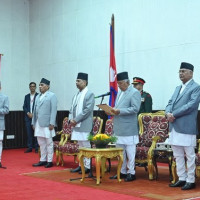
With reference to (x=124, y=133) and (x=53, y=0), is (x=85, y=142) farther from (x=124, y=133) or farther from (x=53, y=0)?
(x=53, y=0)

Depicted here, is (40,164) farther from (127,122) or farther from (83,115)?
(127,122)

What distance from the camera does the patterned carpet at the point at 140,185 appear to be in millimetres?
5109

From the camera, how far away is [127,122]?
629 cm

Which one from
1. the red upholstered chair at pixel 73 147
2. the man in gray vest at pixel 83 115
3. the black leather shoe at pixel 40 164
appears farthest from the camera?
the black leather shoe at pixel 40 164

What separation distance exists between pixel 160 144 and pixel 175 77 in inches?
86.3

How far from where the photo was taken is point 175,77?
8188mm

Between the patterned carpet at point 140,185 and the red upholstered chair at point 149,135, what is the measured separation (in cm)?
26

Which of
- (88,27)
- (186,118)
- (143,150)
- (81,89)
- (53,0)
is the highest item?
(53,0)

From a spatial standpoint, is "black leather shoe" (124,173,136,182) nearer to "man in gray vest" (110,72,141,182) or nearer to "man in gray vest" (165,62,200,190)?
"man in gray vest" (110,72,141,182)

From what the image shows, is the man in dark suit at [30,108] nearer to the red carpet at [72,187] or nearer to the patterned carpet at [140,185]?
the red carpet at [72,187]

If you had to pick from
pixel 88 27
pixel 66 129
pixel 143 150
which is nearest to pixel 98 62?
pixel 88 27

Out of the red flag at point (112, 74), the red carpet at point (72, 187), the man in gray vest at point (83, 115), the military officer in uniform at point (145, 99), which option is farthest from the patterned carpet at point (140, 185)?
the red flag at point (112, 74)

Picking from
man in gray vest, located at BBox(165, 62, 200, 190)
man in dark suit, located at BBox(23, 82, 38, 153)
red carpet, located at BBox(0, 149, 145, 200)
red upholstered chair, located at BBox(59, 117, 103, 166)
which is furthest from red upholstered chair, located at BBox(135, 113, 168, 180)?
man in dark suit, located at BBox(23, 82, 38, 153)

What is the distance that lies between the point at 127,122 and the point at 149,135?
2.02 ft
